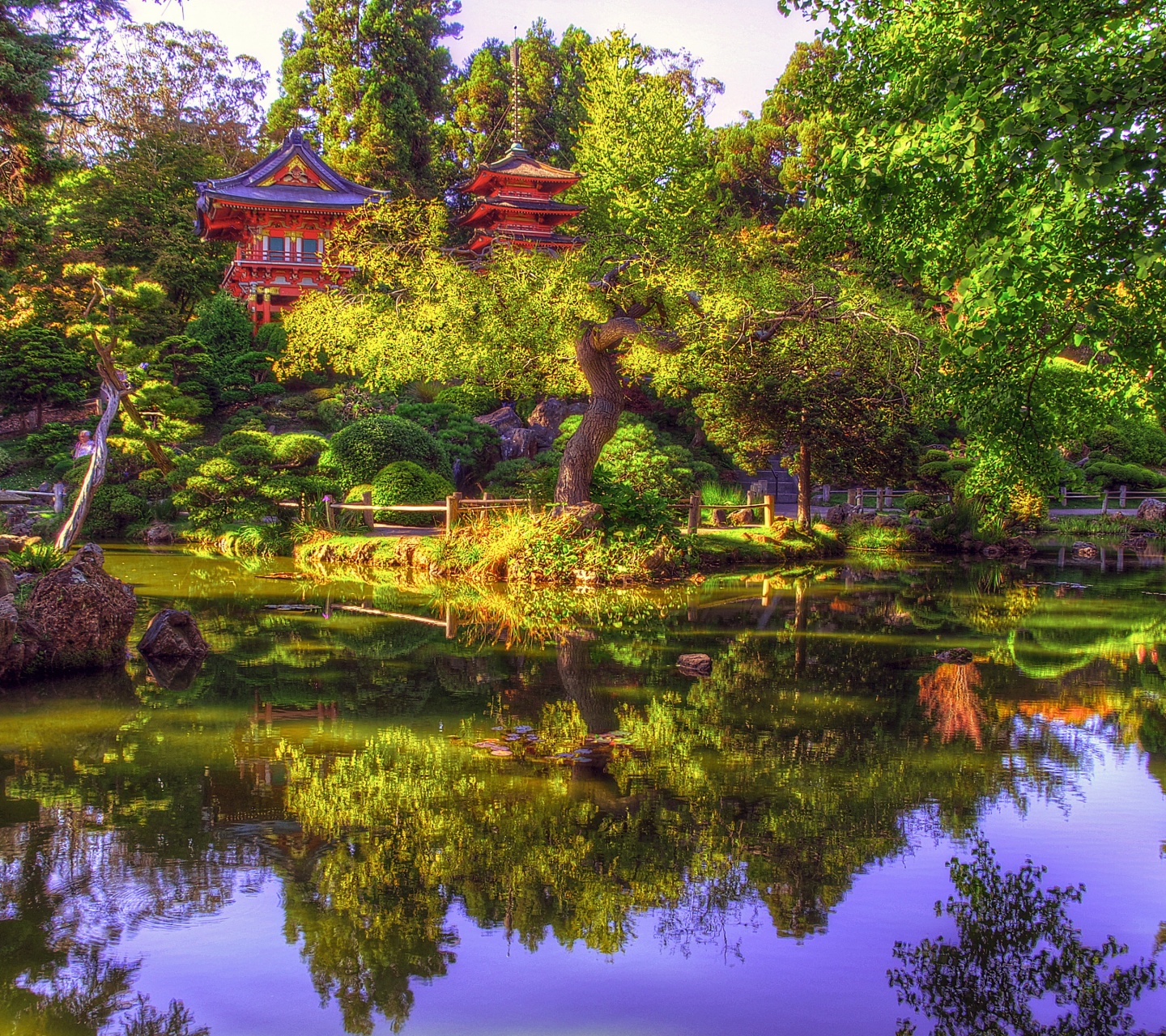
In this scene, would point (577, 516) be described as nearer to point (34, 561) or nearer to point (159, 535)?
point (34, 561)

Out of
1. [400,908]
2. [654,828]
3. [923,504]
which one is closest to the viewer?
[400,908]

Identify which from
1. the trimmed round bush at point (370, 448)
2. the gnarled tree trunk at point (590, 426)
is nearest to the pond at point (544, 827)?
the gnarled tree trunk at point (590, 426)

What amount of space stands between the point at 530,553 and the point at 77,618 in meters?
7.58

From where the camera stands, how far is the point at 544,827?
514cm

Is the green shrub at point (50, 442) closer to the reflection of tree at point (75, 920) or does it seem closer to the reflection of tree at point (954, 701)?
the reflection of tree at point (75, 920)

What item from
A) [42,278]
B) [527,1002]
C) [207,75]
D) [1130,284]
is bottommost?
[527,1002]

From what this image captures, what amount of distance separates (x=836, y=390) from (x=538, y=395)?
37.1 feet

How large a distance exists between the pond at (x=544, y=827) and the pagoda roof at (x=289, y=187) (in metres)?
23.5

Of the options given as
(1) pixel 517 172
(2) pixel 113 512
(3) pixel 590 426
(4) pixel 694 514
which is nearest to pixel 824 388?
(4) pixel 694 514

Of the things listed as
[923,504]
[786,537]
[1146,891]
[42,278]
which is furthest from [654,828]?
[923,504]

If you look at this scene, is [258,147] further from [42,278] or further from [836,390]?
[836,390]

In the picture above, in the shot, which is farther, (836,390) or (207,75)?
(207,75)

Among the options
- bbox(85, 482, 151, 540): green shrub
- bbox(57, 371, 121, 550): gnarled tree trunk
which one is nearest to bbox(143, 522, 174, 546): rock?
bbox(85, 482, 151, 540): green shrub

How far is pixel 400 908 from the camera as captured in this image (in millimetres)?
4273
